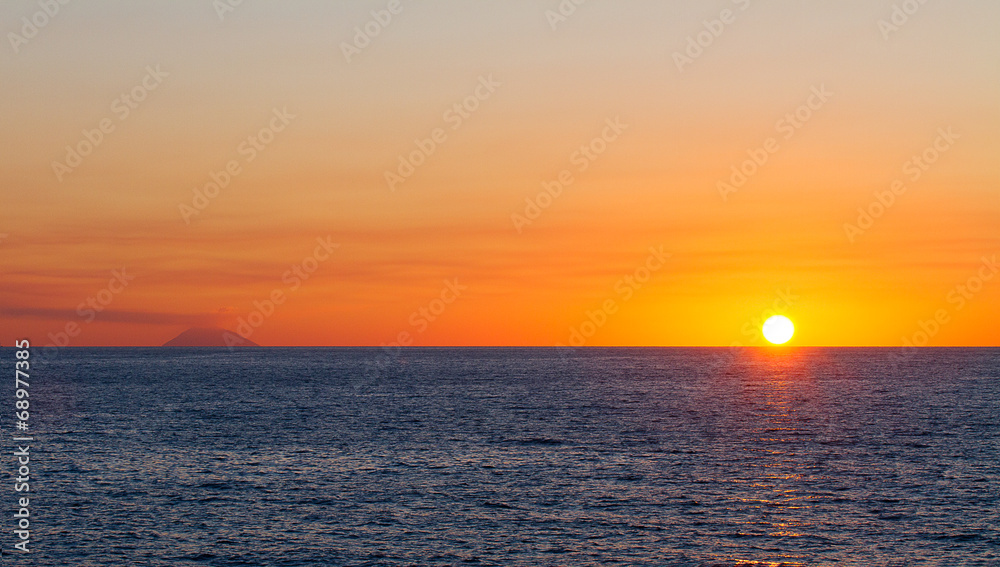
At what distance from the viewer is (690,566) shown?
45.1 m

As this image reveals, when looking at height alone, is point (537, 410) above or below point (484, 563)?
above

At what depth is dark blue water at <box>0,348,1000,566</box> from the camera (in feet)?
158

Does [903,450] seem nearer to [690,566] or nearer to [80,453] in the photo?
[690,566]

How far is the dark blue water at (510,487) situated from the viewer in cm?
4809

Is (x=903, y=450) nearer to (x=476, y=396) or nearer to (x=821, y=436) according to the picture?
(x=821, y=436)

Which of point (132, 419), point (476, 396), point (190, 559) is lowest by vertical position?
point (190, 559)

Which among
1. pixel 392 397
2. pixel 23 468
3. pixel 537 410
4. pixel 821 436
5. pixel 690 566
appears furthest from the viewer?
pixel 392 397

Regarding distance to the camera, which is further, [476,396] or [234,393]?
[234,393]

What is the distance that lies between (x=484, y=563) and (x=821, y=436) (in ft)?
196

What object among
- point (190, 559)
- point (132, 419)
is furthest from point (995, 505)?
point (132, 419)

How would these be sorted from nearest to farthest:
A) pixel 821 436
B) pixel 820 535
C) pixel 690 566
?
pixel 690 566 → pixel 820 535 → pixel 821 436

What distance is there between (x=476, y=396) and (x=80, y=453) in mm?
80023

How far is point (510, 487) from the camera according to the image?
210 ft

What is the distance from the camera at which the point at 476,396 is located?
150 metres
